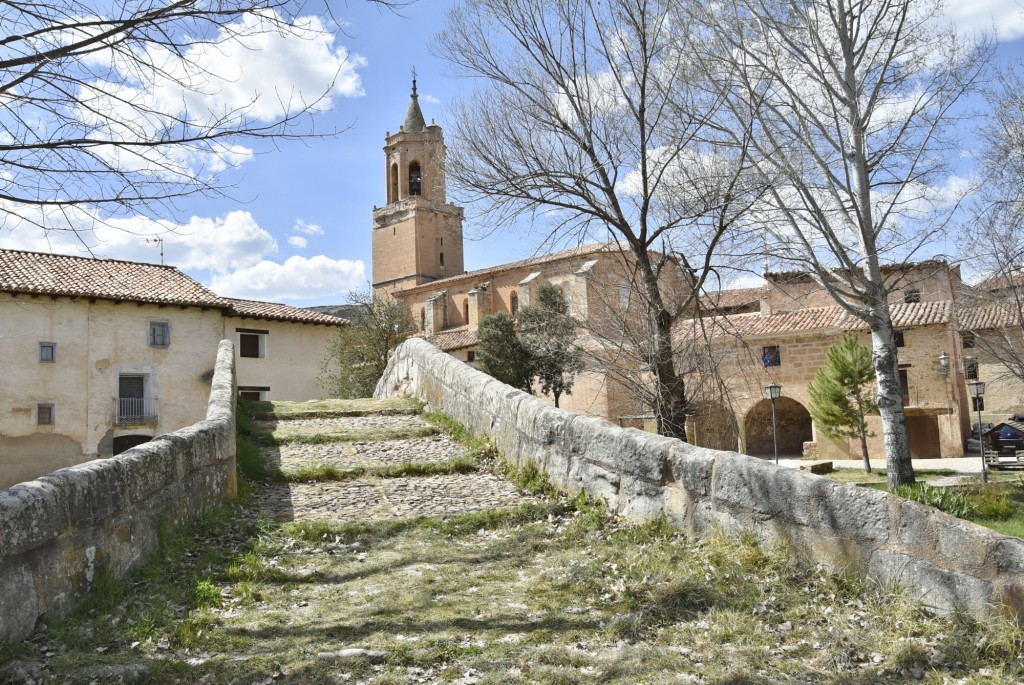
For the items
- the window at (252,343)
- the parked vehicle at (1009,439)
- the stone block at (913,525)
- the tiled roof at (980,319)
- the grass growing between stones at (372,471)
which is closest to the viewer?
the stone block at (913,525)

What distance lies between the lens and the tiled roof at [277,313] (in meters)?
29.2

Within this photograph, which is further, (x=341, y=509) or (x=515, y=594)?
(x=341, y=509)

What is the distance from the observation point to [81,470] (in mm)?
3873

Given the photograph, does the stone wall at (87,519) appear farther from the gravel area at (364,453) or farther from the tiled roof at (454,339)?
the tiled roof at (454,339)

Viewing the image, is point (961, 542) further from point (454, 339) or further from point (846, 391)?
point (454, 339)

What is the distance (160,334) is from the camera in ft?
88.5

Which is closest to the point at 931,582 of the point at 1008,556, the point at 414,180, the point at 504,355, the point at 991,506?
the point at 1008,556

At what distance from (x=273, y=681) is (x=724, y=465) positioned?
270cm

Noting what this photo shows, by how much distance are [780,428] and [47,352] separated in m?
29.0

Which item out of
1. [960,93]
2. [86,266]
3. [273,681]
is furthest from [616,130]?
[86,266]

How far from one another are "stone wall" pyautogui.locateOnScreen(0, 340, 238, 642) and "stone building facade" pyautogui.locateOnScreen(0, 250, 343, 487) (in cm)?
2094

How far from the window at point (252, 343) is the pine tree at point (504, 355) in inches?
337

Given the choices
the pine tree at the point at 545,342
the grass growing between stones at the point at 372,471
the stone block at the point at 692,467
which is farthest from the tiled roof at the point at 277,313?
the stone block at the point at 692,467

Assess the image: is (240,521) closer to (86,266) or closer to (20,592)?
(20,592)
